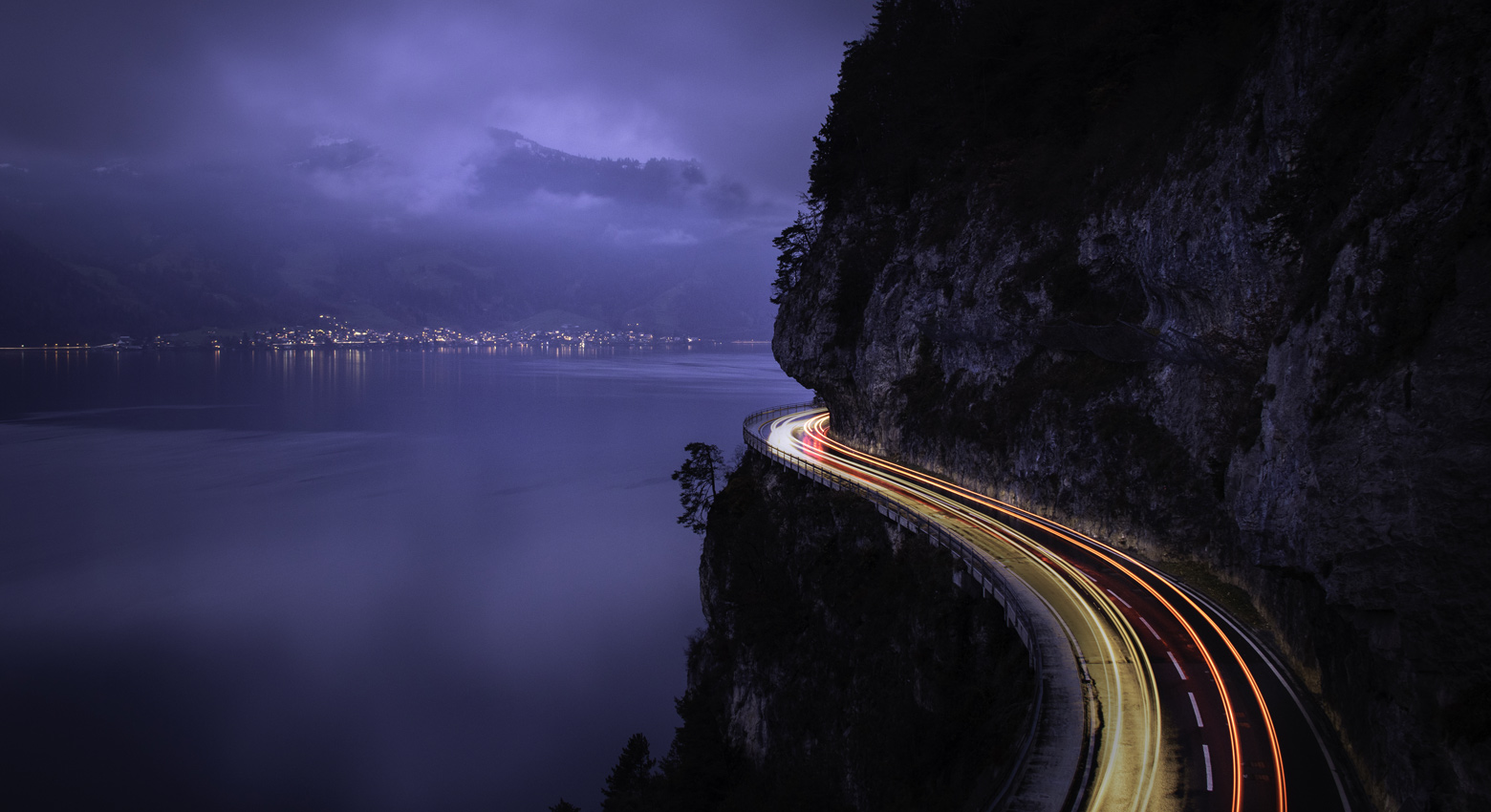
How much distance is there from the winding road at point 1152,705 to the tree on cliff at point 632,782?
18435 millimetres

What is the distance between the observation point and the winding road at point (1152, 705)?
12289mm

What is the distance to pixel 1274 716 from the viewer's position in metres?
14.7

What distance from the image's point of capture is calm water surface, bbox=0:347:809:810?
34.6 meters

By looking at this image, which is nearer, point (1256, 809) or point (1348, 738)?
point (1256, 809)

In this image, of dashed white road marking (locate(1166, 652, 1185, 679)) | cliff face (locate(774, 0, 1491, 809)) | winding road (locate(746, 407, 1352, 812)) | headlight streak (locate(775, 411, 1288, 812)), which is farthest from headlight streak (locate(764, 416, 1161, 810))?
cliff face (locate(774, 0, 1491, 809))

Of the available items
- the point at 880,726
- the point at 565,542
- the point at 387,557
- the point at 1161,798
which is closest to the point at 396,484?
the point at 387,557

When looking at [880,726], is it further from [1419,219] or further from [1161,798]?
[1419,219]

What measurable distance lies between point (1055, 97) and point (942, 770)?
103ft

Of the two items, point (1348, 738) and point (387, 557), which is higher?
point (1348, 738)

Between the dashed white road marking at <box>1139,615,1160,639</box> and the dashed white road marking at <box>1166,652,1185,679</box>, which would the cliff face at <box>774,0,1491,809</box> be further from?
the dashed white road marking at <box>1139,615,1160,639</box>

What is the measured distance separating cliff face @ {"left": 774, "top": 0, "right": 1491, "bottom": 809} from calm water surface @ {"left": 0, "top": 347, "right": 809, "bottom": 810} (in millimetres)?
24017

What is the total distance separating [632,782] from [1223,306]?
30553 mm

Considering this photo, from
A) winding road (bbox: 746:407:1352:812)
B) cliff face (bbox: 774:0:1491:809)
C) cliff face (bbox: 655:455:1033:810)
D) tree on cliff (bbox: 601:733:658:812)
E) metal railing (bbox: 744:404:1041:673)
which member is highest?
cliff face (bbox: 774:0:1491:809)

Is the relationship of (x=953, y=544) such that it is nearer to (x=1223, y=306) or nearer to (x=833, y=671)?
(x=833, y=671)
